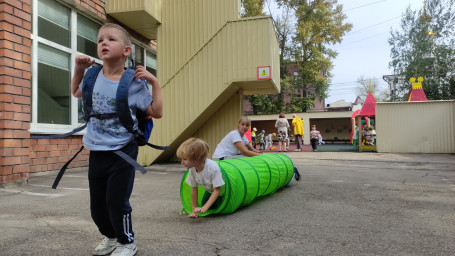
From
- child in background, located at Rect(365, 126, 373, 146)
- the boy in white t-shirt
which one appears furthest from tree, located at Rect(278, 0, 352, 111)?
the boy in white t-shirt

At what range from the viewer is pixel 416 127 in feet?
46.1

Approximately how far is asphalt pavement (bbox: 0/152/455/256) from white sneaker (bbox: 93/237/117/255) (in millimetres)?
102

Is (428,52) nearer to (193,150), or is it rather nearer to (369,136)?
(369,136)

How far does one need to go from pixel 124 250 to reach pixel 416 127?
1469 centimetres

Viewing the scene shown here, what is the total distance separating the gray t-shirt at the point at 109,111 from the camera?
211cm

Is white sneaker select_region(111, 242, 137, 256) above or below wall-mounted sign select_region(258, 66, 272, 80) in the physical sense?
below

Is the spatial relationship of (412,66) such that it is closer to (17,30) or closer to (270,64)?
(270,64)

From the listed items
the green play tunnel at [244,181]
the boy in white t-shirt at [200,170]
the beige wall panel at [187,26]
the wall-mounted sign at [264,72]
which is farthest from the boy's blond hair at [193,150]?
the beige wall panel at [187,26]

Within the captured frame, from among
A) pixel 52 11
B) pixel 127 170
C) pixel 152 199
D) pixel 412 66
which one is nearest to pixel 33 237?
pixel 127 170

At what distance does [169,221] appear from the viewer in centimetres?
325

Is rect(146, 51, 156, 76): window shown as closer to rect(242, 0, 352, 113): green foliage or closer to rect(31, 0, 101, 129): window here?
rect(31, 0, 101, 129): window

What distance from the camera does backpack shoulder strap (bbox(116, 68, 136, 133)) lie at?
2.07 metres

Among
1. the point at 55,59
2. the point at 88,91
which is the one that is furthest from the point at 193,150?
the point at 55,59

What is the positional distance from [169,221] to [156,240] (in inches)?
24.5
